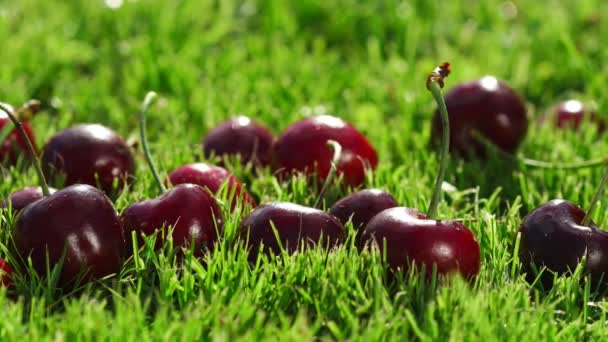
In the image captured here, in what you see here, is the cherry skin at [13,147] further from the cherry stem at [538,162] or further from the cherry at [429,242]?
the cherry stem at [538,162]

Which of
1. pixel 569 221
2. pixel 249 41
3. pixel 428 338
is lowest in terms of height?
pixel 428 338

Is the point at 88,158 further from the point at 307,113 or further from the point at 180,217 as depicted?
the point at 307,113

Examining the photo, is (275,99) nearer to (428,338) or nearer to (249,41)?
(249,41)

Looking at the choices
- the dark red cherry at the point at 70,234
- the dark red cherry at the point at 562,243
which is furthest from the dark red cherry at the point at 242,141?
the dark red cherry at the point at 562,243

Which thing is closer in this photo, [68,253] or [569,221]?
[68,253]

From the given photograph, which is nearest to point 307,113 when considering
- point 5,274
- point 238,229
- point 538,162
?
point 538,162

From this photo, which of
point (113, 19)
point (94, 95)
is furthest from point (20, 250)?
point (113, 19)

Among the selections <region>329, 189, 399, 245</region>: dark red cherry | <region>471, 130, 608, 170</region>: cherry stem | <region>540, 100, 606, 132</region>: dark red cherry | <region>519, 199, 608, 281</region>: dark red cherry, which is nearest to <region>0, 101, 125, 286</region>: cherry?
<region>329, 189, 399, 245</region>: dark red cherry
